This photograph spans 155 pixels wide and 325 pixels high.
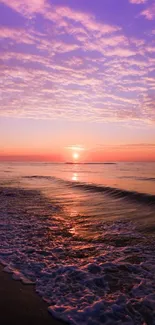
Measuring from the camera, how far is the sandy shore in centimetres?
448

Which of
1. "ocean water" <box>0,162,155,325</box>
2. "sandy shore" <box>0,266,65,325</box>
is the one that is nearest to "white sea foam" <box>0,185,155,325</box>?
"ocean water" <box>0,162,155,325</box>

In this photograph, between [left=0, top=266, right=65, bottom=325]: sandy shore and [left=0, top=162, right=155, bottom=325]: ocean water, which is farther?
[left=0, top=162, right=155, bottom=325]: ocean water

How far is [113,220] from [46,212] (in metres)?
4.08

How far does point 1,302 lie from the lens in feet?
16.4

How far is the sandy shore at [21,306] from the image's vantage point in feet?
14.7

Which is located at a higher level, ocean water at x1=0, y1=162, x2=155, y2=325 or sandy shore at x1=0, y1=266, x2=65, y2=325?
sandy shore at x1=0, y1=266, x2=65, y2=325

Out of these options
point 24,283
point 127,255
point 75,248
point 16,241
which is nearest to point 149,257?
point 127,255

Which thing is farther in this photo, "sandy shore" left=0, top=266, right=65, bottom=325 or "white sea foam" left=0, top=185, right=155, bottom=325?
"white sea foam" left=0, top=185, right=155, bottom=325

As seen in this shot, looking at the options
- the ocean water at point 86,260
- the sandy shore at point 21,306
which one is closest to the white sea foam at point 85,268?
the ocean water at point 86,260

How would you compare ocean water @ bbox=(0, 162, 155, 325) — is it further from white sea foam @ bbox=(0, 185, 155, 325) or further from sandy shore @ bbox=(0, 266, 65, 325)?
sandy shore @ bbox=(0, 266, 65, 325)

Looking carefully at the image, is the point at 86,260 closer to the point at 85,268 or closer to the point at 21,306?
the point at 85,268

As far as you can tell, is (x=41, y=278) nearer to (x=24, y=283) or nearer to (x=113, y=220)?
(x=24, y=283)

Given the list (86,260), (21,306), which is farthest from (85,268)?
(21,306)

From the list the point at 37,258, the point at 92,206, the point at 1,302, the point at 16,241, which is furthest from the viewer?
the point at 92,206
